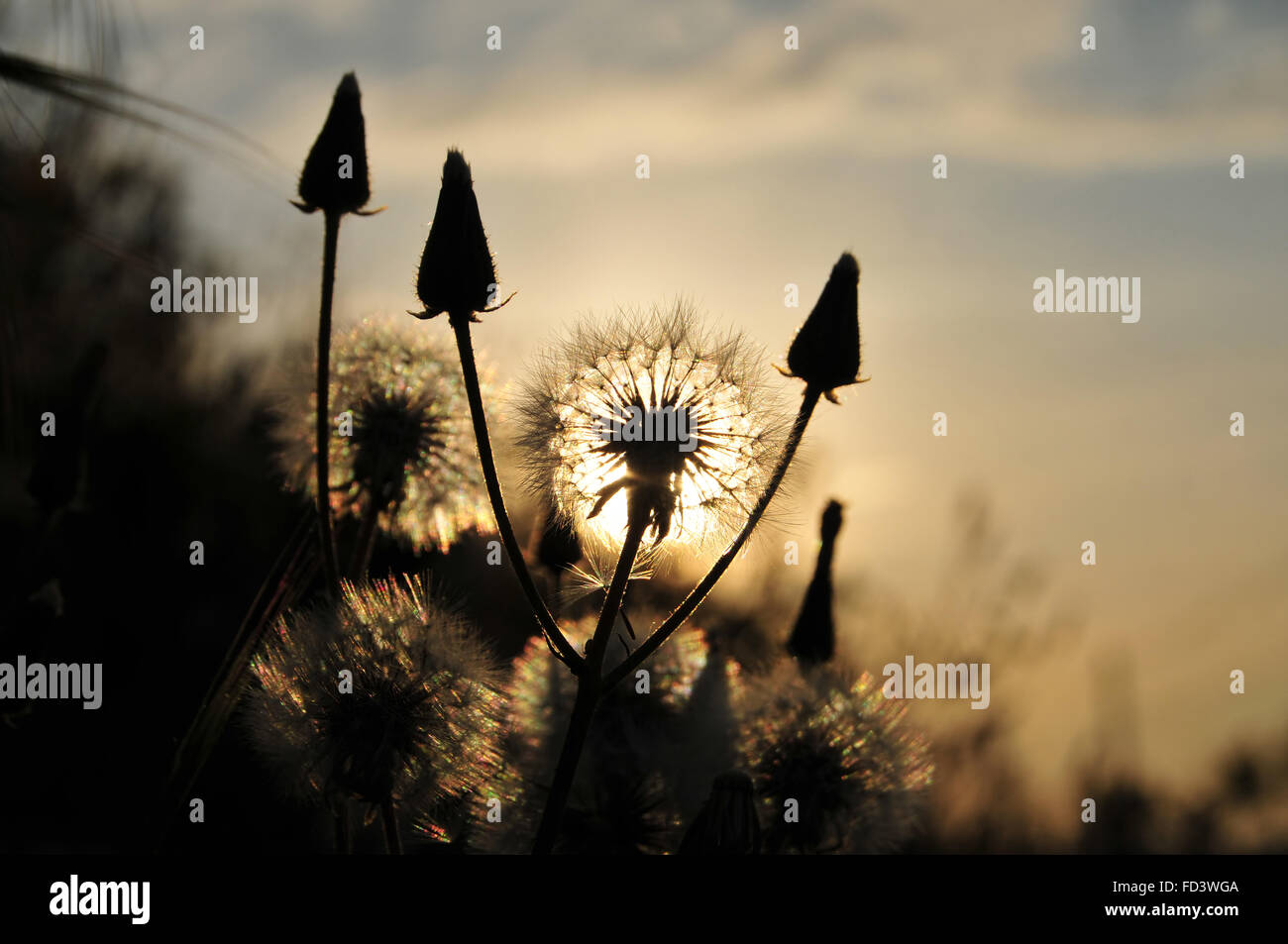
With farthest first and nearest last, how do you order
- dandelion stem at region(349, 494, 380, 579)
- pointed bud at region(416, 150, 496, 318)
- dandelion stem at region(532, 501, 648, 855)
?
dandelion stem at region(349, 494, 380, 579)
pointed bud at region(416, 150, 496, 318)
dandelion stem at region(532, 501, 648, 855)

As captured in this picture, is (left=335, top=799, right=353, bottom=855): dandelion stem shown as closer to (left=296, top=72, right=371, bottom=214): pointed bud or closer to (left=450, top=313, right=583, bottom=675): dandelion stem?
(left=450, top=313, right=583, bottom=675): dandelion stem

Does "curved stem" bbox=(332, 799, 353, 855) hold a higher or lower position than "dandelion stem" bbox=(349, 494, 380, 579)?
lower
